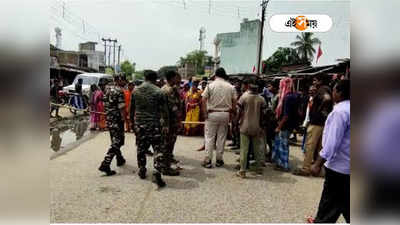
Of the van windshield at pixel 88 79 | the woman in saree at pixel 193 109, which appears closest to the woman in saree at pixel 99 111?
the woman in saree at pixel 193 109

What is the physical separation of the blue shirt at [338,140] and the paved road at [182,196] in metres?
1.21

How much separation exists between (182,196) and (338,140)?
7.24 feet

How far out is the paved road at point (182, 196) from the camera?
11.0ft

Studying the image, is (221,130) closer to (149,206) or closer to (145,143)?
(145,143)

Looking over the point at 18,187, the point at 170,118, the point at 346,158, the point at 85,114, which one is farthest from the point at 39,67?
the point at 85,114

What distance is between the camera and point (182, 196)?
12.9 feet

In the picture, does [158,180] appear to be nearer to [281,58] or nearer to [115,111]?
[115,111]

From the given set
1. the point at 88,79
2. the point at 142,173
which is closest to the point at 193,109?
the point at 142,173

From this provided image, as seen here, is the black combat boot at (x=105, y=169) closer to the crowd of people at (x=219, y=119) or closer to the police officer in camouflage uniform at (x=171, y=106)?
the crowd of people at (x=219, y=119)

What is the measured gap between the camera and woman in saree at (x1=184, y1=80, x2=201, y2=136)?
8.50m

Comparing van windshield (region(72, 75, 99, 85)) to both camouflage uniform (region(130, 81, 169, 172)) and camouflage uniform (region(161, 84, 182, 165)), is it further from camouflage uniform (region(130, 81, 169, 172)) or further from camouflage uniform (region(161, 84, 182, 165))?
camouflage uniform (region(130, 81, 169, 172))

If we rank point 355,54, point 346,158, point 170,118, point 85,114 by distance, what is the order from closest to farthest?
1. point 355,54
2. point 346,158
3. point 170,118
4. point 85,114

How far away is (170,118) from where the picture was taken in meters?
5.02

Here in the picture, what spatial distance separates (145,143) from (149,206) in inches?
39.8
